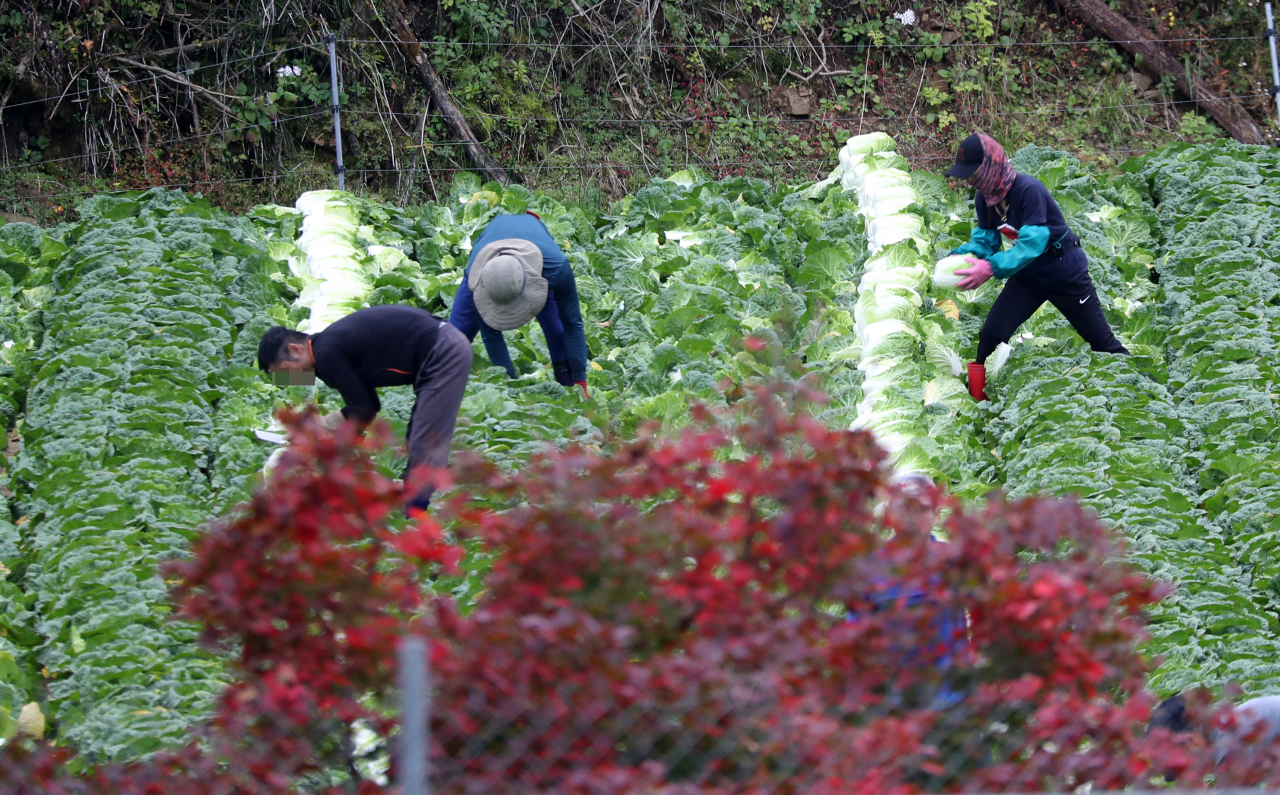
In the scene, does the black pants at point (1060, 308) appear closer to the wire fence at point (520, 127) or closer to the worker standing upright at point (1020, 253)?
the worker standing upright at point (1020, 253)

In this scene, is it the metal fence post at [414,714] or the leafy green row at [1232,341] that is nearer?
the metal fence post at [414,714]

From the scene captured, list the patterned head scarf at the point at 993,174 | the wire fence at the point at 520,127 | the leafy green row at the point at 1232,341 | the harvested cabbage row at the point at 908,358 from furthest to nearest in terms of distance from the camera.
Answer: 1. the wire fence at the point at 520,127
2. the patterned head scarf at the point at 993,174
3. the harvested cabbage row at the point at 908,358
4. the leafy green row at the point at 1232,341

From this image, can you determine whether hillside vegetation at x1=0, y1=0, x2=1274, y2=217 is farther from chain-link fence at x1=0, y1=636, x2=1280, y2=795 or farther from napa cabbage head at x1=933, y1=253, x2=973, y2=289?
chain-link fence at x1=0, y1=636, x2=1280, y2=795

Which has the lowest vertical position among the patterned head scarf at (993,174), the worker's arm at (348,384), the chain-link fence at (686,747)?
the chain-link fence at (686,747)

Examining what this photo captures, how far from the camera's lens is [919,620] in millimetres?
2951

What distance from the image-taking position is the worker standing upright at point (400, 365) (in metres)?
4.89

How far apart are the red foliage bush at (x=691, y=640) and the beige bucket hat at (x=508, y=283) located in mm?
2555

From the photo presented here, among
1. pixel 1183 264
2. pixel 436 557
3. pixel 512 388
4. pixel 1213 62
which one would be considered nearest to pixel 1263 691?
pixel 436 557

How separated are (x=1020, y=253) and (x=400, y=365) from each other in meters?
3.32

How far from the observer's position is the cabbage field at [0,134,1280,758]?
15.2 ft

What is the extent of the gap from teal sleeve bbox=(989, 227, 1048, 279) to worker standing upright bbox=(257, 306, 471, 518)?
9.60ft

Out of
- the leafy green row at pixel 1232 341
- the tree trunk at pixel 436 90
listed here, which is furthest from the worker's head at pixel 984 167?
the tree trunk at pixel 436 90

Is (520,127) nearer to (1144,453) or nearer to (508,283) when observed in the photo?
(508,283)

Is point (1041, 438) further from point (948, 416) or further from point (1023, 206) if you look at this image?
point (1023, 206)
